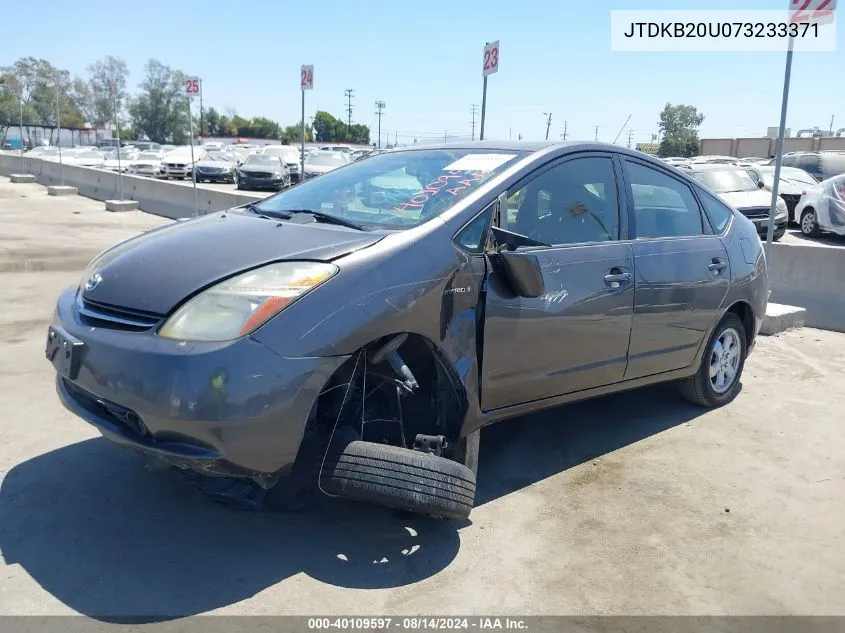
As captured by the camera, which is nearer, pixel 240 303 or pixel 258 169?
pixel 240 303

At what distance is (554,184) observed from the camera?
12.9ft

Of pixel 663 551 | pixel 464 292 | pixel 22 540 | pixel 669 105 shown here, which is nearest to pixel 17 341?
pixel 22 540

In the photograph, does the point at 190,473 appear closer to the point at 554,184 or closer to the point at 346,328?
the point at 346,328

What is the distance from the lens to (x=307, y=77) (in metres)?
14.2

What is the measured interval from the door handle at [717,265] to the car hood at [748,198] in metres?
9.50

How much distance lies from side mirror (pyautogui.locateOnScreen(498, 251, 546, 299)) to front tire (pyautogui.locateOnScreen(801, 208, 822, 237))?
48.5ft

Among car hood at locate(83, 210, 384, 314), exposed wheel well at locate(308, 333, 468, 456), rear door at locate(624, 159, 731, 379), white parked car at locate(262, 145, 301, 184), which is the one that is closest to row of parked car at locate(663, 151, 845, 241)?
rear door at locate(624, 159, 731, 379)

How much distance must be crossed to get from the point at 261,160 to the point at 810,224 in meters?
18.5

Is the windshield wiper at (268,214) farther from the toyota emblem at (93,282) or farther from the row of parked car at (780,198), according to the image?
the row of parked car at (780,198)

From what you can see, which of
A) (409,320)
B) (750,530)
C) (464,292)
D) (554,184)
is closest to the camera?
(409,320)

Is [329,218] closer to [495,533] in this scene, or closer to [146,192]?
[495,533]

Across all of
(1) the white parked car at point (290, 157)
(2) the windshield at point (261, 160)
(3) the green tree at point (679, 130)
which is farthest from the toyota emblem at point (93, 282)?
(3) the green tree at point (679, 130)

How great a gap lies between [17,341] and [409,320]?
4373 millimetres

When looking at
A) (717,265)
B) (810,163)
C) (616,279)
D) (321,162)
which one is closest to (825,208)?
(810,163)
